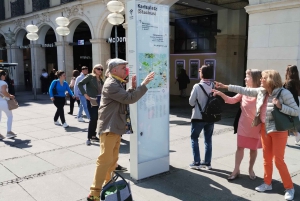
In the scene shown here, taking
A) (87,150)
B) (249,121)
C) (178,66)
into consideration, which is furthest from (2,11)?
(249,121)

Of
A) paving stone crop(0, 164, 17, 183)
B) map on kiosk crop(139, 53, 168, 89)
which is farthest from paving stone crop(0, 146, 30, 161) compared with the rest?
map on kiosk crop(139, 53, 168, 89)

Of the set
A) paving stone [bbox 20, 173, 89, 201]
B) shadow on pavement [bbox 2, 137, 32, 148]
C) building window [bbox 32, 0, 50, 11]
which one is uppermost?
building window [bbox 32, 0, 50, 11]

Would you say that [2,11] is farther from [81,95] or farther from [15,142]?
[15,142]

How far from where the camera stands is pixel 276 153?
147 inches

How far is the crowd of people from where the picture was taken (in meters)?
3.67

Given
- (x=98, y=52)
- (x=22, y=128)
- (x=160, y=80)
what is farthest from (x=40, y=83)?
(x=160, y=80)

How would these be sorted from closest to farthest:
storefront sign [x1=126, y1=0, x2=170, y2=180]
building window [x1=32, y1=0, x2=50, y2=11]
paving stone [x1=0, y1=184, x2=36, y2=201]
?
paving stone [x1=0, y1=184, x2=36, y2=201]
storefront sign [x1=126, y1=0, x2=170, y2=180]
building window [x1=32, y1=0, x2=50, y2=11]

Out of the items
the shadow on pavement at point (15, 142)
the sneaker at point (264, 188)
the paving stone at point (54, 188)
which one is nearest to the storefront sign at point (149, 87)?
the paving stone at point (54, 188)

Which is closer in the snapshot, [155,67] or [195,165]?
[155,67]

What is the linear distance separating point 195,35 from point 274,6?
8.90 metres

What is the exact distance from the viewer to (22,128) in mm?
8469

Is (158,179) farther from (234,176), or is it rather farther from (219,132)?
(219,132)

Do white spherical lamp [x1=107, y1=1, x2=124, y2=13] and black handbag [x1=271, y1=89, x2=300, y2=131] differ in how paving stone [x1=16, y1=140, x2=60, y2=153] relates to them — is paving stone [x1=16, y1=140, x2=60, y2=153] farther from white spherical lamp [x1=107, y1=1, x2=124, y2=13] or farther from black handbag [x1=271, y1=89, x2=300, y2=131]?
black handbag [x1=271, y1=89, x2=300, y2=131]

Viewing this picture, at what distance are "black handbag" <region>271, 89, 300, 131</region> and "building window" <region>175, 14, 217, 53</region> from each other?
39.2 feet
